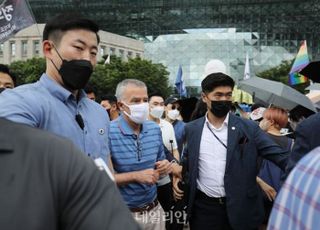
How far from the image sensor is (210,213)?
3.77 m

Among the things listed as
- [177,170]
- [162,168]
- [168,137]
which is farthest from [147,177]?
[168,137]

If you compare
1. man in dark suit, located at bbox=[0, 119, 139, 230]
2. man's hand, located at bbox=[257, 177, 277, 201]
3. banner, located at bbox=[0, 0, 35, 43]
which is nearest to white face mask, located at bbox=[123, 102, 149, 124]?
man's hand, located at bbox=[257, 177, 277, 201]

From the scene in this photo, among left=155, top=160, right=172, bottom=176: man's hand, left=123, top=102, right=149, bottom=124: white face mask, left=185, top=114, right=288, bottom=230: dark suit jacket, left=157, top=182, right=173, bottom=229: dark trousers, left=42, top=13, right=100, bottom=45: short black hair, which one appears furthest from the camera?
left=157, top=182, right=173, bottom=229: dark trousers

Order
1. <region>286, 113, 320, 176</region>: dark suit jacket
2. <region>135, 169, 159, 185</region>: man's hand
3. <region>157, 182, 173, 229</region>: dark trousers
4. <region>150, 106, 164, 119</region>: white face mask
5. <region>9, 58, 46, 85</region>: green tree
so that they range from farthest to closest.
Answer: <region>9, 58, 46, 85</region>: green tree, <region>150, 106, 164, 119</region>: white face mask, <region>157, 182, 173, 229</region>: dark trousers, <region>135, 169, 159, 185</region>: man's hand, <region>286, 113, 320, 176</region>: dark suit jacket

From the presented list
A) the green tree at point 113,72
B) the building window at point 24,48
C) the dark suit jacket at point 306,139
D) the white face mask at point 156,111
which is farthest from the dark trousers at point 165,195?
the building window at point 24,48

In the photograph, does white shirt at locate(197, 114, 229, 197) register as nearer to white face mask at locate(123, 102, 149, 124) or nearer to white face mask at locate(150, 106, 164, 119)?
white face mask at locate(123, 102, 149, 124)

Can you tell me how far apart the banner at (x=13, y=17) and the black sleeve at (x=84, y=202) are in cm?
644

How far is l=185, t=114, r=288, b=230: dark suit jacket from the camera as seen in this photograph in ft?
11.9

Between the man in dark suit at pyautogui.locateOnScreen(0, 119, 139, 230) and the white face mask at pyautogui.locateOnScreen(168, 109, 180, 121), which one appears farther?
the white face mask at pyautogui.locateOnScreen(168, 109, 180, 121)

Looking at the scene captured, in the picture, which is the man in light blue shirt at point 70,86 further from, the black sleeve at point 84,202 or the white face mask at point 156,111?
the white face mask at point 156,111

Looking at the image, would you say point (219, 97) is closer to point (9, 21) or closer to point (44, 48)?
point (44, 48)

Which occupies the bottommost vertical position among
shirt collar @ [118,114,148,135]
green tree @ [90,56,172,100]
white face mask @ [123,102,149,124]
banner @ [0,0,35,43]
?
green tree @ [90,56,172,100]

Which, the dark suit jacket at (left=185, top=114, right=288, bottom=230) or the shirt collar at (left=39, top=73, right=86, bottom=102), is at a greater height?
the shirt collar at (left=39, top=73, right=86, bottom=102)

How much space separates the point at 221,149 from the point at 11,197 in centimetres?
285
